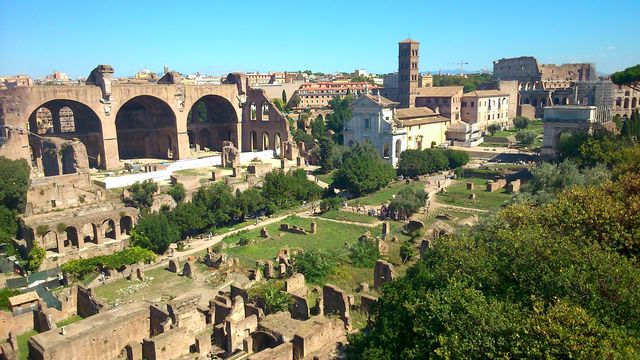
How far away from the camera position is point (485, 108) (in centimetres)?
7212

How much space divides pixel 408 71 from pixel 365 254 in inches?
1916

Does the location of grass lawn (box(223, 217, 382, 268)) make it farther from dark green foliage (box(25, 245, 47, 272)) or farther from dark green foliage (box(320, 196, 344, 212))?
dark green foliage (box(25, 245, 47, 272))

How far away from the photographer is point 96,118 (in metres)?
50.2

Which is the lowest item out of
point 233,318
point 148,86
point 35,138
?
point 233,318

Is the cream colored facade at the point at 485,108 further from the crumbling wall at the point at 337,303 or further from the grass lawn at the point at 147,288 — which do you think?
the crumbling wall at the point at 337,303

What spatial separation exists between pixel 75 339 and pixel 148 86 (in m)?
37.6

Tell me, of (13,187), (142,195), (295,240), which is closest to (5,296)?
(13,187)

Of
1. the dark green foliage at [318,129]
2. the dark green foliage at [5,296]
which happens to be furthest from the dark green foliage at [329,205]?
the dark green foliage at [318,129]

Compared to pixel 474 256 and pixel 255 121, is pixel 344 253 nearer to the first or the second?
pixel 474 256

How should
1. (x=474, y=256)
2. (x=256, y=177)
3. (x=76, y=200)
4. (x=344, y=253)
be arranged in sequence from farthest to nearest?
(x=256, y=177), (x=76, y=200), (x=344, y=253), (x=474, y=256)

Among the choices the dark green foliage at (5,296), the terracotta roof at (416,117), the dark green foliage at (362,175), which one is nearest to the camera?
the dark green foliage at (5,296)

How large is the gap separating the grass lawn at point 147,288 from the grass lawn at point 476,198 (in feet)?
70.8

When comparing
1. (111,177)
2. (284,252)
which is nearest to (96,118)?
(111,177)

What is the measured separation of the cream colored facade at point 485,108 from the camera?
69812mm
